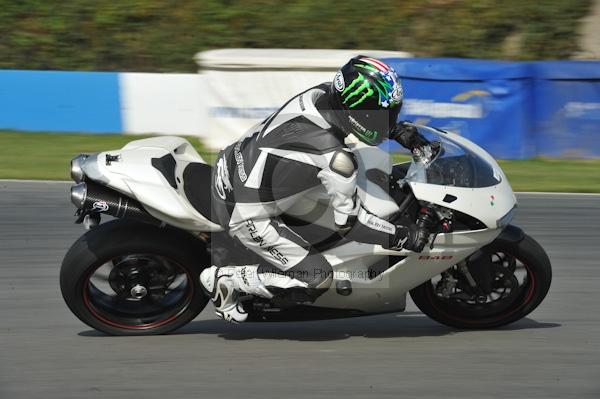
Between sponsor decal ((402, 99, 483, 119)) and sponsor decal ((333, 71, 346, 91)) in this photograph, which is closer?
sponsor decal ((333, 71, 346, 91))

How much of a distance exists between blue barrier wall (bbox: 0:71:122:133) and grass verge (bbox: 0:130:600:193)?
0.16 meters

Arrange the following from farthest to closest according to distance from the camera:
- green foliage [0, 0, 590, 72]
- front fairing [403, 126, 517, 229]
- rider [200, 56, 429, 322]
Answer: green foliage [0, 0, 590, 72], front fairing [403, 126, 517, 229], rider [200, 56, 429, 322]

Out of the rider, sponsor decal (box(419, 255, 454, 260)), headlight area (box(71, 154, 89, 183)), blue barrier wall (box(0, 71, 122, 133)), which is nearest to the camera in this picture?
the rider

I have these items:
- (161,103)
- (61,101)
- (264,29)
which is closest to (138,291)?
(161,103)

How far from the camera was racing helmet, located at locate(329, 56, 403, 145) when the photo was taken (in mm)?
4652

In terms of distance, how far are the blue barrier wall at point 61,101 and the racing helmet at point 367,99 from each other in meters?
7.46

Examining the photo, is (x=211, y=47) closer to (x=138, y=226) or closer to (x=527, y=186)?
(x=527, y=186)

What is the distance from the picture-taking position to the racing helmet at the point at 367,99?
465 cm

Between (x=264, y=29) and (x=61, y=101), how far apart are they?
3.07m

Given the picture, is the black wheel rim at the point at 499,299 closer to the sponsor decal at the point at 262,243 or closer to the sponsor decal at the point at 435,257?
the sponsor decal at the point at 435,257

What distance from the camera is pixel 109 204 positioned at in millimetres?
4984

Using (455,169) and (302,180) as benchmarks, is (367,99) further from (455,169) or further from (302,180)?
(455,169)

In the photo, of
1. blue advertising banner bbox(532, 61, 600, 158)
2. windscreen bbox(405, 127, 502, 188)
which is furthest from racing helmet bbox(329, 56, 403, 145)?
blue advertising banner bbox(532, 61, 600, 158)

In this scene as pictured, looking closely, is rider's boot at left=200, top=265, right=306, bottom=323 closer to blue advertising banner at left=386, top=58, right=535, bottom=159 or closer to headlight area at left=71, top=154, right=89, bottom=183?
headlight area at left=71, top=154, right=89, bottom=183
